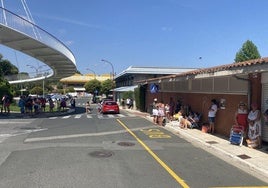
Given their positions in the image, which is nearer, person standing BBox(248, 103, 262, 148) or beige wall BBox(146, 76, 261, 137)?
person standing BBox(248, 103, 262, 148)

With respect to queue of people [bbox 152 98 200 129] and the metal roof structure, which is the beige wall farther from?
the metal roof structure

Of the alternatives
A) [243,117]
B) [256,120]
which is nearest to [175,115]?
[243,117]

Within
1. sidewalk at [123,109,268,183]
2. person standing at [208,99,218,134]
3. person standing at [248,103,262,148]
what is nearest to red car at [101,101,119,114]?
sidewalk at [123,109,268,183]

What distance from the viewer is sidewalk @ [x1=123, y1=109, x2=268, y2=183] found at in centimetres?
1003

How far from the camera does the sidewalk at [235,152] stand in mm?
10031

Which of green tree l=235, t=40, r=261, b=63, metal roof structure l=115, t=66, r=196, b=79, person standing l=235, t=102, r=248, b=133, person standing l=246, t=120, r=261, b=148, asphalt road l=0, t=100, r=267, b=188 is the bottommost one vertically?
asphalt road l=0, t=100, r=267, b=188

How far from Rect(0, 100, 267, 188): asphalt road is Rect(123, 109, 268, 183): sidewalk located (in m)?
0.43

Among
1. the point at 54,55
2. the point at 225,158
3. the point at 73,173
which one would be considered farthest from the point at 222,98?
the point at 54,55

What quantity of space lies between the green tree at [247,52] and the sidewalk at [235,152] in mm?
61064

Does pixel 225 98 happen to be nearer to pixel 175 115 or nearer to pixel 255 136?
pixel 255 136

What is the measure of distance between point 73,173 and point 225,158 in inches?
207

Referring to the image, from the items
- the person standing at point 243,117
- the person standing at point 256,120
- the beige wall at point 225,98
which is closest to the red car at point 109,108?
the beige wall at point 225,98

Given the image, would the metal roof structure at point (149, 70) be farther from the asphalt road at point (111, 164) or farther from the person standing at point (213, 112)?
the asphalt road at point (111, 164)

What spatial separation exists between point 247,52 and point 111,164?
70045mm
